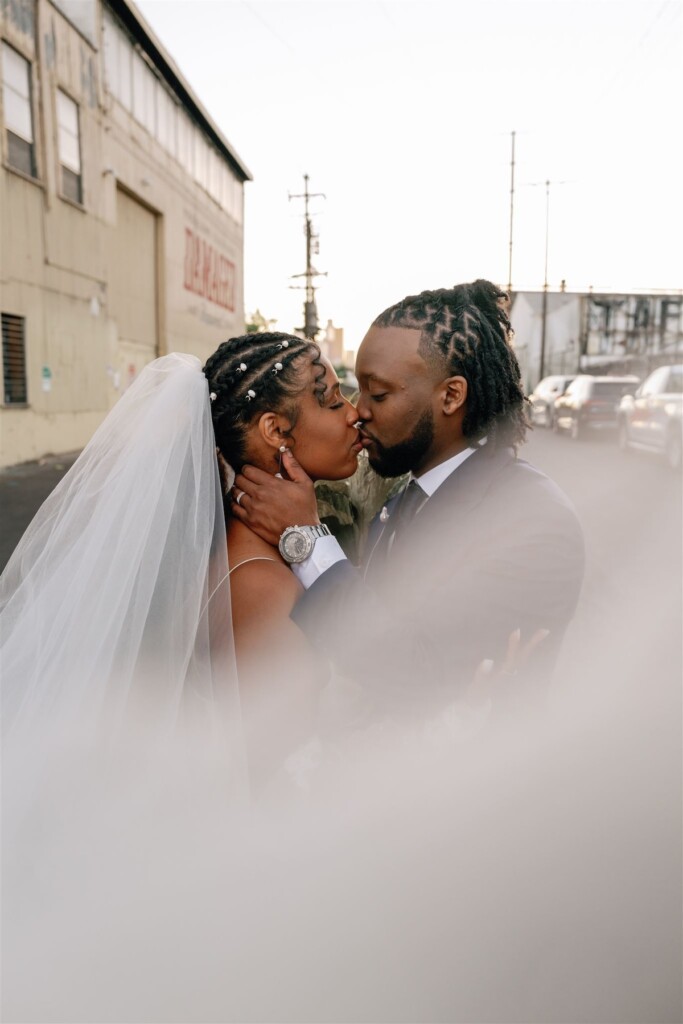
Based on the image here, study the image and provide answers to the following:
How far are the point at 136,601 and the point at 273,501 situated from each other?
0.41 metres

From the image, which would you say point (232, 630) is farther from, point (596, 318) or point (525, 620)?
point (596, 318)

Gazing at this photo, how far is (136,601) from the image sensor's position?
200cm

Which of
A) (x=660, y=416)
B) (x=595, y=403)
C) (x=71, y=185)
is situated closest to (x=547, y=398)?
(x=595, y=403)

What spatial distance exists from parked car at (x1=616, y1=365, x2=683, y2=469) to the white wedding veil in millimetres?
13969

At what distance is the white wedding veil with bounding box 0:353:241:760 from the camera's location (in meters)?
1.92

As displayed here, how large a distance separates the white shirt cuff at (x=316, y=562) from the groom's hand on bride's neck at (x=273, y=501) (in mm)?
79

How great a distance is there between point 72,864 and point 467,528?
1.23 m

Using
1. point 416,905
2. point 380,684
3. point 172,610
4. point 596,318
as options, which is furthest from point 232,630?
point 596,318

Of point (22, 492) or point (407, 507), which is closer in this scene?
point (407, 507)

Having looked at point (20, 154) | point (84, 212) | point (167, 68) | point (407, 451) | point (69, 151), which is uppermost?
point (167, 68)

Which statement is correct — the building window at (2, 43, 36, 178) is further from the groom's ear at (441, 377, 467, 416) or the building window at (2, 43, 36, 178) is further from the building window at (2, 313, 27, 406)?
the groom's ear at (441, 377, 467, 416)

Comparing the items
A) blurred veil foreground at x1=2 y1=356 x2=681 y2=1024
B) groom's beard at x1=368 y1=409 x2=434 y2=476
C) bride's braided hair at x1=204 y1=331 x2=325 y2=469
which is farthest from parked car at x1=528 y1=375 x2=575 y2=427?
bride's braided hair at x1=204 y1=331 x2=325 y2=469

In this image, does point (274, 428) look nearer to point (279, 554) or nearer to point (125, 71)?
point (279, 554)

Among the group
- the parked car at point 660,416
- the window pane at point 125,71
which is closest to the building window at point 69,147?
the window pane at point 125,71
